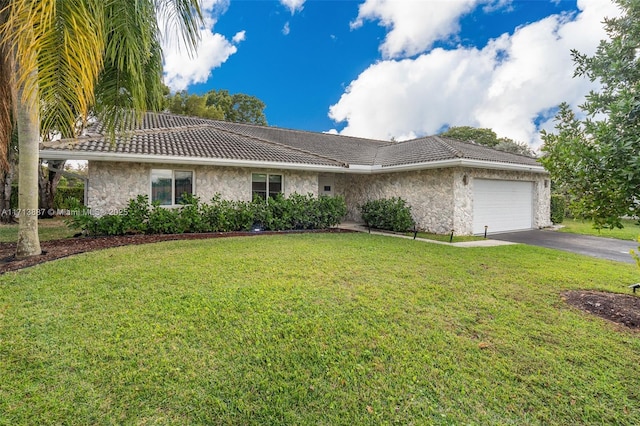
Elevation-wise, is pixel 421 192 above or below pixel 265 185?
below

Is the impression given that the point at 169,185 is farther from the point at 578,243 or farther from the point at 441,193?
the point at 578,243

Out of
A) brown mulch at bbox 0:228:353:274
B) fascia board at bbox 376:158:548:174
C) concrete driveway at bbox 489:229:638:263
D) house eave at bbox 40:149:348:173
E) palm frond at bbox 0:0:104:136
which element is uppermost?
palm frond at bbox 0:0:104:136

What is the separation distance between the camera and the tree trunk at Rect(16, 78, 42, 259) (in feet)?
22.7

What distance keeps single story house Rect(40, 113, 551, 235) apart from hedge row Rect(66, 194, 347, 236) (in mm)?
913

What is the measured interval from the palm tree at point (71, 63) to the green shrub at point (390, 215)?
1018 centimetres

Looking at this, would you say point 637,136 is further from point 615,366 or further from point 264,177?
point 264,177

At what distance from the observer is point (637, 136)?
12.6ft

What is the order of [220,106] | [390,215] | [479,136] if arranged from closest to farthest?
1. [390,215]
2. [220,106]
3. [479,136]

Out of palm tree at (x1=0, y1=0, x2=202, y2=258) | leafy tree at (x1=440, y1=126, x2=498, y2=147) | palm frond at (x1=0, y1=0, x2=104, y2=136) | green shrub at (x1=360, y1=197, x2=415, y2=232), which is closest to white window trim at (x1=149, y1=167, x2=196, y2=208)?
palm tree at (x1=0, y1=0, x2=202, y2=258)

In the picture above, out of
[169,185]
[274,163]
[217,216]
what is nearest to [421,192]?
[274,163]

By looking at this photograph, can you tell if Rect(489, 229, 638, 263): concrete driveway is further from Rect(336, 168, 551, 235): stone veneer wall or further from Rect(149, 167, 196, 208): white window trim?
Rect(149, 167, 196, 208): white window trim

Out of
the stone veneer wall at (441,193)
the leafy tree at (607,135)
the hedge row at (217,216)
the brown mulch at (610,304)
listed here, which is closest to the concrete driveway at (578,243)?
the stone veneer wall at (441,193)

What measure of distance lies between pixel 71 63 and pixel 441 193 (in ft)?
42.5

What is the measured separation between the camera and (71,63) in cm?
457
